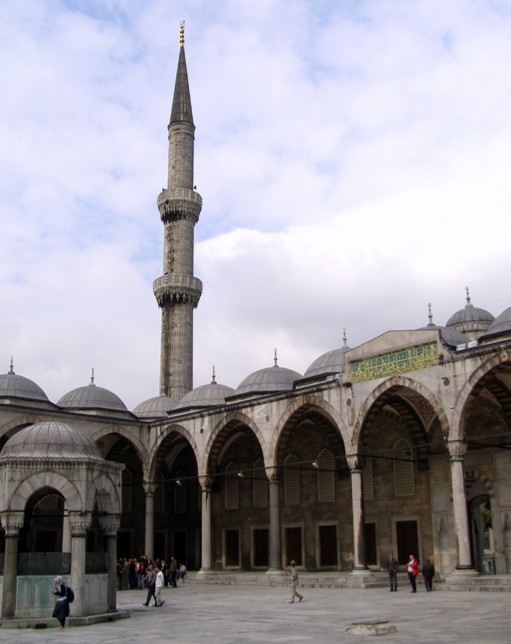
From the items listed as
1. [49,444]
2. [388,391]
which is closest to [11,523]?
[49,444]

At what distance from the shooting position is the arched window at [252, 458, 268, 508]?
2805cm

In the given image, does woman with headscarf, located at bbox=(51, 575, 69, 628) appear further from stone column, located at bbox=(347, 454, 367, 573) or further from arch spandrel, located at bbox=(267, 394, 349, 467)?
arch spandrel, located at bbox=(267, 394, 349, 467)

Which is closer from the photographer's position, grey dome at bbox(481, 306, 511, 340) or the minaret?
grey dome at bbox(481, 306, 511, 340)

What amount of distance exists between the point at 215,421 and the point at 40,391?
7.78m

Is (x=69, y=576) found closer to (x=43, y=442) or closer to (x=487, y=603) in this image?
(x=43, y=442)

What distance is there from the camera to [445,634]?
9.57 meters

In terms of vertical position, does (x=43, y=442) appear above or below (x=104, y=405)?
below

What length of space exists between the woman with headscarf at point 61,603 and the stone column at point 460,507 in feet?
33.3

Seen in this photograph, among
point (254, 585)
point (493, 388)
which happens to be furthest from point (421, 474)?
point (254, 585)

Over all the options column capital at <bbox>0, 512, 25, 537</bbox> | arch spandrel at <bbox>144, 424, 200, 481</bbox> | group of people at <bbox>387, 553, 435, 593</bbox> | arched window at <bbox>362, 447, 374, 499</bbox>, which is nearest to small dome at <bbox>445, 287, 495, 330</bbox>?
arched window at <bbox>362, 447, 374, 499</bbox>

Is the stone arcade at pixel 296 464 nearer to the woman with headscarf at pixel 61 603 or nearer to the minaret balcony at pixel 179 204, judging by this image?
the woman with headscarf at pixel 61 603

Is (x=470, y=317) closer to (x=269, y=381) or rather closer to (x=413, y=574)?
(x=269, y=381)

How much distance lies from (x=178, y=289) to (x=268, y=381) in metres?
10.0

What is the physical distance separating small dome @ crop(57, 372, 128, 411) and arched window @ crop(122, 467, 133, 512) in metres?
2.57
